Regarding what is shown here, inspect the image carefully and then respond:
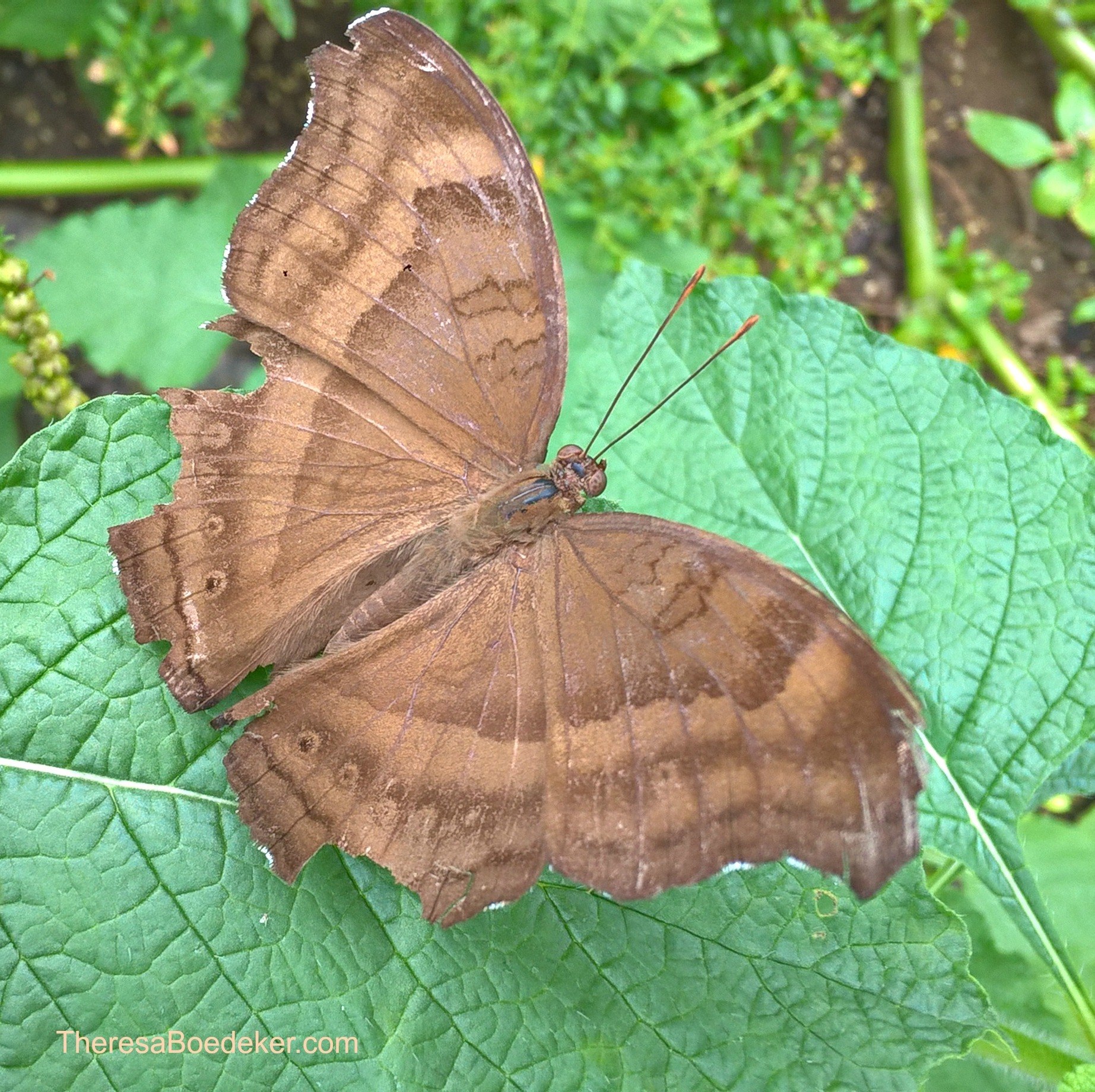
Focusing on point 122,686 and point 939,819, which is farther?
point 939,819

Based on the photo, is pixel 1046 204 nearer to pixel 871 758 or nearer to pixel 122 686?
pixel 871 758

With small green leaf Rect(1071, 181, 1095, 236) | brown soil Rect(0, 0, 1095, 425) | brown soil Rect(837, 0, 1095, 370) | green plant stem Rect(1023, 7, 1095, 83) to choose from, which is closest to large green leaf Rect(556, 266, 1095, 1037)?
small green leaf Rect(1071, 181, 1095, 236)

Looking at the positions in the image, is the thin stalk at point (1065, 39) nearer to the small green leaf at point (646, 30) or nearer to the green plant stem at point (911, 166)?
the green plant stem at point (911, 166)

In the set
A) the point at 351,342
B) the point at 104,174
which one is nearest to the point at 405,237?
the point at 351,342

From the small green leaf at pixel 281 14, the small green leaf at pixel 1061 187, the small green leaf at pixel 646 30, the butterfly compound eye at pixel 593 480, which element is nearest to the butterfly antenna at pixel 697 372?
the butterfly compound eye at pixel 593 480

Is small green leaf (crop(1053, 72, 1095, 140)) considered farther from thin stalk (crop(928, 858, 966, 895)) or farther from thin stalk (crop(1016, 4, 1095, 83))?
thin stalk (crop(928, 858, 966, 895))

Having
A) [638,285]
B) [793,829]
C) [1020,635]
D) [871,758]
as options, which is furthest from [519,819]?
[638,285]

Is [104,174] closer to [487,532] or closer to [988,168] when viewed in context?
[487,532]
